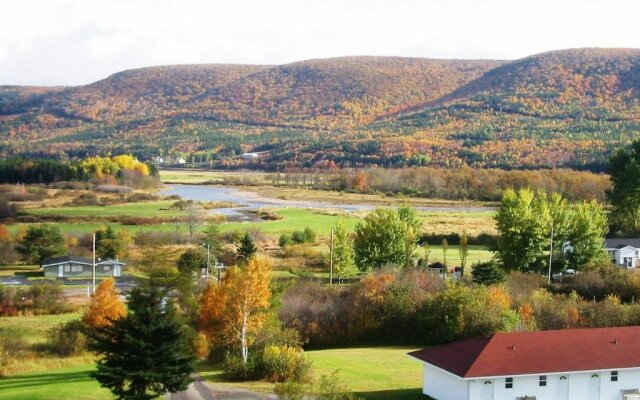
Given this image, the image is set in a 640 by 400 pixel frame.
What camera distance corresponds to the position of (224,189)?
127m

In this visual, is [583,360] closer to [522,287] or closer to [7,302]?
[522,287]

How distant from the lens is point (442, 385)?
1158 inches

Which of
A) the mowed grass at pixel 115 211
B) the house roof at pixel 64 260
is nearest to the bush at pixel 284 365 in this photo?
the house roof at pixel 64 260

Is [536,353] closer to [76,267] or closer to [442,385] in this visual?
[442,385]

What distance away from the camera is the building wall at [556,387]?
28234 mm

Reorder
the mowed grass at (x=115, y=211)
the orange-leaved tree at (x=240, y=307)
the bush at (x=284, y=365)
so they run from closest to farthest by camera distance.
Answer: the bush at (x=284, y=365) < the orange-leaved tree at (x=240, y=307) < the mowed grass at (x=115, y=211)

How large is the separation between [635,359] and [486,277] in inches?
681

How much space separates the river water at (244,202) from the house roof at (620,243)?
3433 centimetres

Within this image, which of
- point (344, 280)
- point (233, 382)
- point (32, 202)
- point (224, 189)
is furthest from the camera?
point (224, 189)

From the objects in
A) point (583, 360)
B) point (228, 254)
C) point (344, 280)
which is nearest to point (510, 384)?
point (583, 360)

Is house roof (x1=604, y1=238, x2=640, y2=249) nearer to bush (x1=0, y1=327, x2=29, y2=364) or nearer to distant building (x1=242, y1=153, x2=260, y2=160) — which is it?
bush (x1=0, y1=327, x2=29, y2=364)

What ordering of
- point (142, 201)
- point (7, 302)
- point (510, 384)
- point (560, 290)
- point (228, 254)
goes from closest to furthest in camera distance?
1. point (510, 384)
2. point (7, 302)
3. point (560, 290)
4. point (228, 254)
5. point (142, 201)

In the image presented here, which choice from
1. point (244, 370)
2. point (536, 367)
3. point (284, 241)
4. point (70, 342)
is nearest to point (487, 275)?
point (244, 370)

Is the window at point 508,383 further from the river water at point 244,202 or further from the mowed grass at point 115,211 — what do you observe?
the mowed grass at point 115,211
